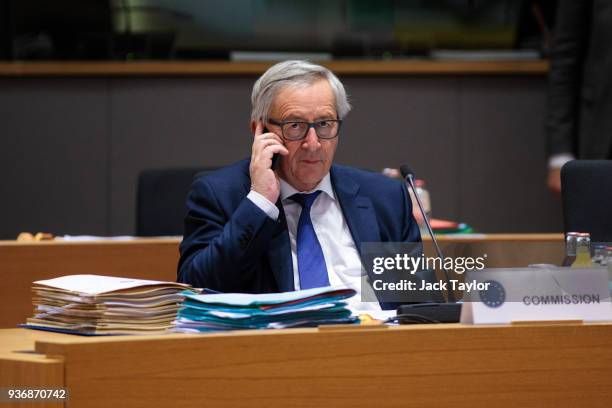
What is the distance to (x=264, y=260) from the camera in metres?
2.46

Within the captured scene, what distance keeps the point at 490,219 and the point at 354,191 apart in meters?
2.53

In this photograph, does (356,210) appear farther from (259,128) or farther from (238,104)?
(238,104)

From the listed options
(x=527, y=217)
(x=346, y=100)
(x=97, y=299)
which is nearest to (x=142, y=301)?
(x=97, y=299)

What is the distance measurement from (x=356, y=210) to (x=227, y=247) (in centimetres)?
43

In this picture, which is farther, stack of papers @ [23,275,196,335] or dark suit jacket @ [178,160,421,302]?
dark suit jacket @ [178,160,421,302]

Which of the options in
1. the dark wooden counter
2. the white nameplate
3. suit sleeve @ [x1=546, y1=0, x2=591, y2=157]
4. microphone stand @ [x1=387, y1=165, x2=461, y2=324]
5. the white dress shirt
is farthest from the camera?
the dark wooden counter

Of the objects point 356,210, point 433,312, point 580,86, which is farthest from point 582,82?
point 433,312

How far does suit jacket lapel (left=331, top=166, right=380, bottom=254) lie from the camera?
2555 millimetres

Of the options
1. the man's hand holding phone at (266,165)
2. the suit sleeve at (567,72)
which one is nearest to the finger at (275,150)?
the man's hand holding phone at (266,165)

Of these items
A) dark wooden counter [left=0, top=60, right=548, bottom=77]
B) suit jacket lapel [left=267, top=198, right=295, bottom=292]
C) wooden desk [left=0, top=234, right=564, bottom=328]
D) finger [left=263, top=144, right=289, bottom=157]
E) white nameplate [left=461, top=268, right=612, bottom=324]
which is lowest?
wooden desk [left=0, top=234, right=564, bottom=328]

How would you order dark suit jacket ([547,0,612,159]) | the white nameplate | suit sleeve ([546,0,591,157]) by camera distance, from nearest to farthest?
1. the white nameplate
2. dark suit jacket ([547,0,612,159])
3. suit sleeve ([546,0,591,157])

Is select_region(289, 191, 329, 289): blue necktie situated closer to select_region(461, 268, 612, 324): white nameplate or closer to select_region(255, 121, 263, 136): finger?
select_region(255, 121, 263, 136): finger

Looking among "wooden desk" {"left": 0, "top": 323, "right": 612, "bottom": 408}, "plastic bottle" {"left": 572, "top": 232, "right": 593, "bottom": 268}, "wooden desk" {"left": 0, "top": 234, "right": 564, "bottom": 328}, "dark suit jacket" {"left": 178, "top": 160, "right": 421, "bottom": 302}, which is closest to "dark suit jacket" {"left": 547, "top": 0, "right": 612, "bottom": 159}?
"wooden desk" {"left": 0, "top": 234, "right": 564, "bottom": 328}

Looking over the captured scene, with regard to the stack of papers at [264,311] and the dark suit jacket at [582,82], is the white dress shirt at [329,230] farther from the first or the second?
the dark suit jacket at [582,82]
